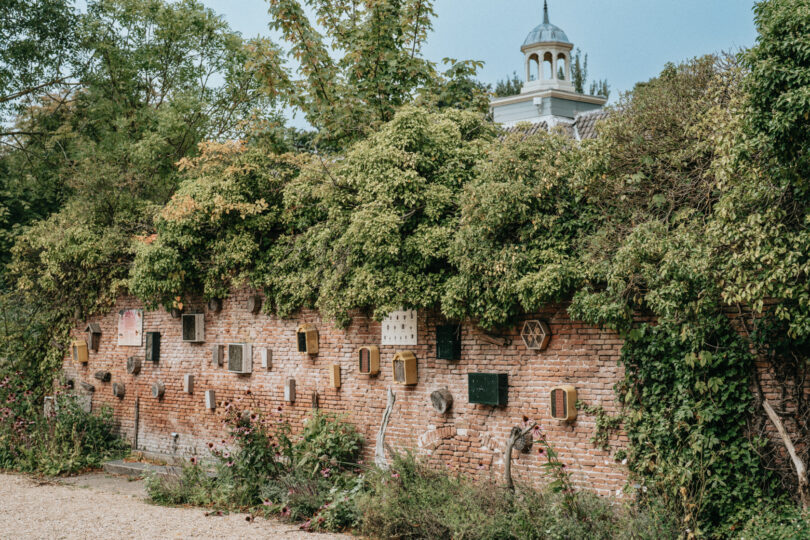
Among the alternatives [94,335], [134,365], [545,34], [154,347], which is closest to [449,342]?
[154,347]

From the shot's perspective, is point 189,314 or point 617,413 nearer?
point 617,413

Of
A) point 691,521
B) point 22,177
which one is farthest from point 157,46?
point 691,521

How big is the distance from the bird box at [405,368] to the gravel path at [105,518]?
2.33 metres

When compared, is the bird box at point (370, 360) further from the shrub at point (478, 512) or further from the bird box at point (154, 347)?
the bird box at point (154, 347)

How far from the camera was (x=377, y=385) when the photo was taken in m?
10.3

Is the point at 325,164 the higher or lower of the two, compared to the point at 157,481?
higher

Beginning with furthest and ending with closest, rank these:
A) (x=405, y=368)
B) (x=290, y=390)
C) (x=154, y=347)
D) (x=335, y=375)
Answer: (x=154, y=347) → (x=290, y=390) → (x=335, y=375) → (x=405, y=368)

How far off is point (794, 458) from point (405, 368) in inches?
191

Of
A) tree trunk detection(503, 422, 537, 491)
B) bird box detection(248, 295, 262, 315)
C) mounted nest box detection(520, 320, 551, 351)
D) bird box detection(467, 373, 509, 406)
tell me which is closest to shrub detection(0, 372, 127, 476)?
bird box detection(248, 295, 262, 315)

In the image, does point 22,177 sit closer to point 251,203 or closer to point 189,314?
point 189,314

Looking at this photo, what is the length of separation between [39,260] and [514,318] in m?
12.1

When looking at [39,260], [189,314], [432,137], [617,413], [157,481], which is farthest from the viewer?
[39,260]

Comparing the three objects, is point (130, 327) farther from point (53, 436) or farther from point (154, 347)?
point (53, 436)

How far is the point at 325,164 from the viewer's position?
10.9 m
